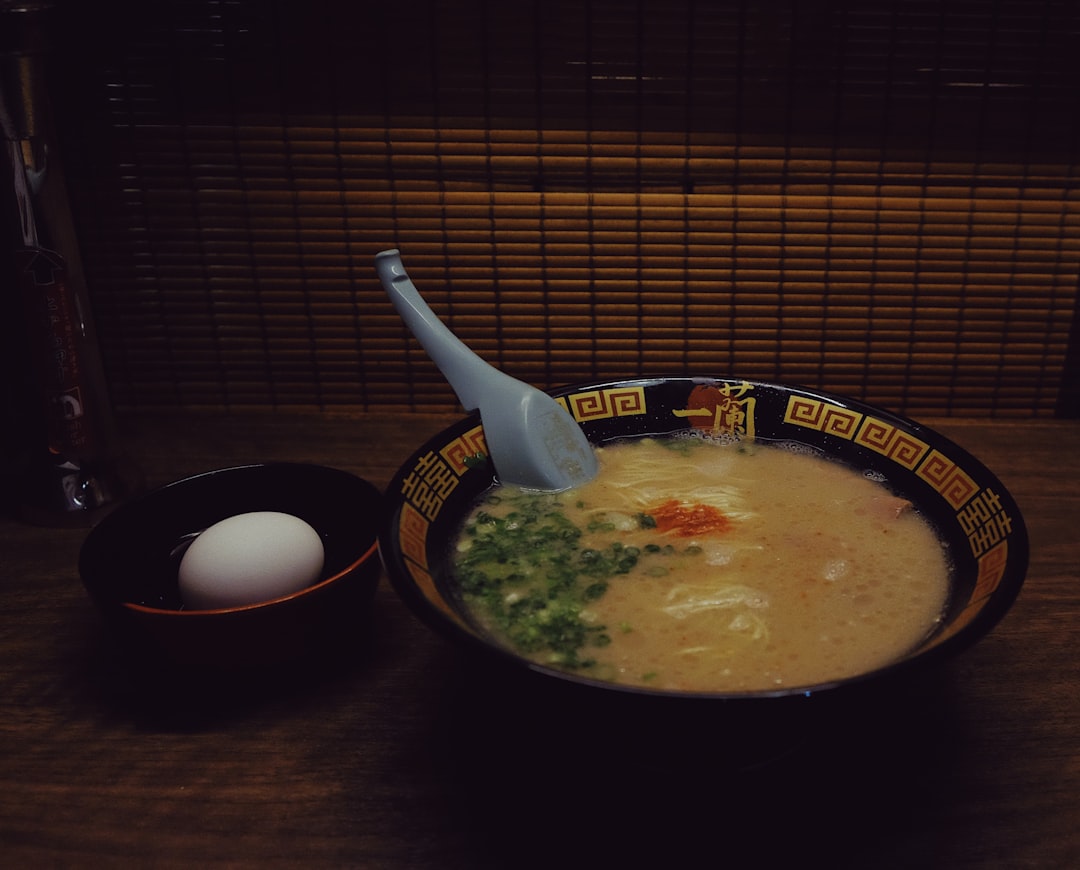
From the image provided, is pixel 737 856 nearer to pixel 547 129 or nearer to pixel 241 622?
pixel 241 622

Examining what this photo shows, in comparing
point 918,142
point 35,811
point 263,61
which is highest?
point 263,61

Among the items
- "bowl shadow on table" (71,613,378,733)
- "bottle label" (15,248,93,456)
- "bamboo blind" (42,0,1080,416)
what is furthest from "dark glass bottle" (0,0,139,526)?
"bowl shadow on table" (71,613,378,733)

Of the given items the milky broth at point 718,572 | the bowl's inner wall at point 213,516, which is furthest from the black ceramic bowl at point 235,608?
the milky broth at point 718,572

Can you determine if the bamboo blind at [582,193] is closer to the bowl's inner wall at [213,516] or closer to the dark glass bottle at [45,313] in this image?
the dark glass bottle at [45,313]

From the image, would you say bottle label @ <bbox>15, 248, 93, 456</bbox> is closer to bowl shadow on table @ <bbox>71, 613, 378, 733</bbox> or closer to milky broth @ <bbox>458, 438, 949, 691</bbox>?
bowl shadow on table @ <bbox>71, 613, 378, 733</bbox>

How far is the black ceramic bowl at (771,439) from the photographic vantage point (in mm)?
844

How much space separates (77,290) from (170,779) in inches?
31.4

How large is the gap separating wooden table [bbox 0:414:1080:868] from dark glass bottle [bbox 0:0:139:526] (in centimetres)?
32

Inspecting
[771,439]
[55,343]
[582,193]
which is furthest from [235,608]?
[582,193]

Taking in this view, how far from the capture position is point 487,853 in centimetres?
93

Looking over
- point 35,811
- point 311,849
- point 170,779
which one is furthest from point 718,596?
point 35,811

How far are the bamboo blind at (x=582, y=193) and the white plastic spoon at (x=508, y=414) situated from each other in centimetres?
43

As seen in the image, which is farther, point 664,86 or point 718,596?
point 664,86

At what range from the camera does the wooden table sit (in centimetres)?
93
